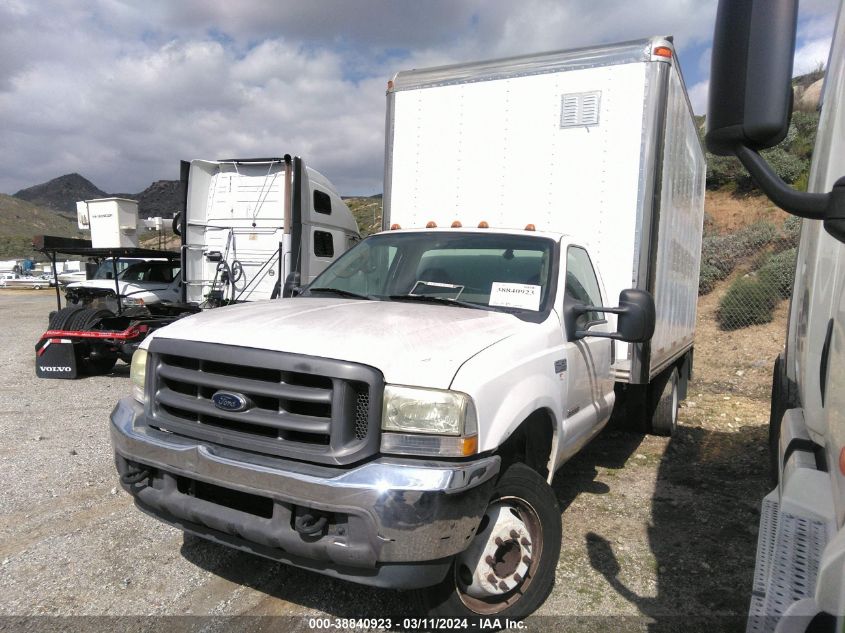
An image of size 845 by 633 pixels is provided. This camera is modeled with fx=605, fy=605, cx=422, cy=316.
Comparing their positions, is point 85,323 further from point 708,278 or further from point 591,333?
point 708,278

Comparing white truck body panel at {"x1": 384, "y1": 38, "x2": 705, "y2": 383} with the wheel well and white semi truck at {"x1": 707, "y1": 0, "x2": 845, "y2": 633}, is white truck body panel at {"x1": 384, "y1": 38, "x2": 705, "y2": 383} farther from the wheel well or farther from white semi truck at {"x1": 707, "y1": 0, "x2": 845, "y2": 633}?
white semi truck at {"x1": 707, "y1": 0, "x2": 845, "y2": 633}

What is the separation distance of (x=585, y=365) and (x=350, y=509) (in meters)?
2.13

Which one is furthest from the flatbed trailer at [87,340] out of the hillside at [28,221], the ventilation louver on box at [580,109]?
the hillside at [28,221]

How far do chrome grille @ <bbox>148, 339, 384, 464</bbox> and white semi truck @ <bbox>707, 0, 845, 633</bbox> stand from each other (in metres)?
1.41

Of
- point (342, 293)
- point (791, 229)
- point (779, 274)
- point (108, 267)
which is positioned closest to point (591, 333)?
point (342, 293)

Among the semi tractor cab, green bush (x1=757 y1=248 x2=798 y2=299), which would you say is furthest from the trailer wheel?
green bush (x1=757 y1=248 x2=798 y2=299)

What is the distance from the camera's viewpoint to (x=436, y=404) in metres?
2.40

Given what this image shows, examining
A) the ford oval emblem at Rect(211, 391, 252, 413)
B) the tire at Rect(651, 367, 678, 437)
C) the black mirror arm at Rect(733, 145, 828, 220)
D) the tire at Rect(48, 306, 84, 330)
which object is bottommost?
the tire at Rect(651, 367, 678, 437)

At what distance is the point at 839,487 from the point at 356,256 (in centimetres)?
332

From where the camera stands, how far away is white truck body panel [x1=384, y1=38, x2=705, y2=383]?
189 inches

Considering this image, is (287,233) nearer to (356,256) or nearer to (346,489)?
(356,256)

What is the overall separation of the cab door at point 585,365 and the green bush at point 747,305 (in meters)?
9.67

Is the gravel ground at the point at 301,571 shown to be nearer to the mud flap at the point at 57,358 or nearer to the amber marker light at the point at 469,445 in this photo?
the amber marker light at the point at 469,445

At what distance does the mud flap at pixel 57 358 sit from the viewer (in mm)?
8461
